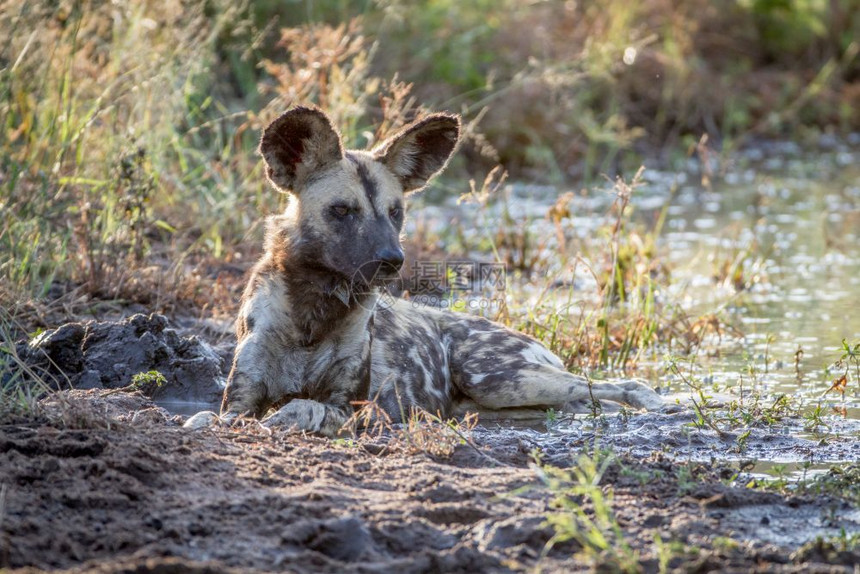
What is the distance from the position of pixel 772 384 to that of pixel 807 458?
58.2 inches

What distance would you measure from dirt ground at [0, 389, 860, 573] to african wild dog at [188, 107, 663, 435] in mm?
623

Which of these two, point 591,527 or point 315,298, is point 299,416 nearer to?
point 315,298

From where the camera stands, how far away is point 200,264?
24.3 feet

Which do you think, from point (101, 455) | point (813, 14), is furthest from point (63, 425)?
point (813, 14)

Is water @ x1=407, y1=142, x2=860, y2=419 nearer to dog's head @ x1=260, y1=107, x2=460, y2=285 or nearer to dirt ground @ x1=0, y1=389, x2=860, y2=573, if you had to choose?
dog's head @ x1=260, y1=107, x2=460, y2=285

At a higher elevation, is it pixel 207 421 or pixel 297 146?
pixel 297 146

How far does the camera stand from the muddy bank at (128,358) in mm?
5430

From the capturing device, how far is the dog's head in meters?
4.93

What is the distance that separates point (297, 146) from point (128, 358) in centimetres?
131

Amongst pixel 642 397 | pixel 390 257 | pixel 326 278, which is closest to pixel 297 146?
pixel 326 278

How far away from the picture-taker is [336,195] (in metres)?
5.09

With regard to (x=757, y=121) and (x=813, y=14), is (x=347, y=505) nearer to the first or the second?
(x=757, y=121)

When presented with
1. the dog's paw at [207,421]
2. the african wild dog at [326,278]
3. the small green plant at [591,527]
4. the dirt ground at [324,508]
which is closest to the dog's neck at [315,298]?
the african wild dog at [326,278]

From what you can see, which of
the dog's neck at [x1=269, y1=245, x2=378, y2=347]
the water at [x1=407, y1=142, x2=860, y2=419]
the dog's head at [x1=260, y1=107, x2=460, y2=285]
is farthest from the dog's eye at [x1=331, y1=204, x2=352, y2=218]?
the water at [x1=407, y1=142, x2=860, y2=419]
